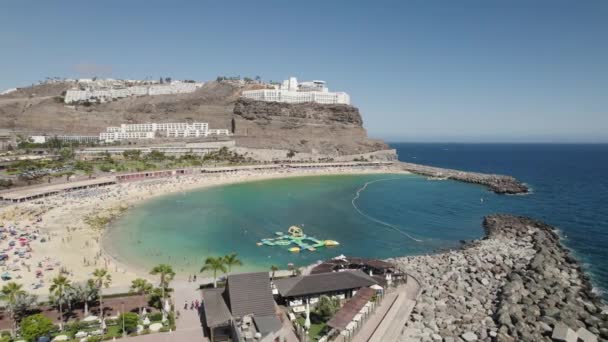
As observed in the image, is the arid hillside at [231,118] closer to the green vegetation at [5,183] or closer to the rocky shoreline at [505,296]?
the green vegetation at [5,183]

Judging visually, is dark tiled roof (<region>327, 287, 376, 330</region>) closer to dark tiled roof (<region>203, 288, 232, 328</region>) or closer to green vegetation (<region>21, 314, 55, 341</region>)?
dark tiled roof (<region>203, 288, 232, 328</region>)

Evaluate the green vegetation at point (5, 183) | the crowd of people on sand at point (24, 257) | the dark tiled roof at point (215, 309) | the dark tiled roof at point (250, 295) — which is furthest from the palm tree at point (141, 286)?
the green vegetation at point (5, 183)


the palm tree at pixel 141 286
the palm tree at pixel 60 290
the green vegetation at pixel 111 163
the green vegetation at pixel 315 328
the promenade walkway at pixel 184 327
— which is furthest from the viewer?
the green vegetation at pixel 111 163

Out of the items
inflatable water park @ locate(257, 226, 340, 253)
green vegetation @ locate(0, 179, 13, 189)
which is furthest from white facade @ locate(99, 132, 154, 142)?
inflatable water park @ locate(257, 226, 340, 253)

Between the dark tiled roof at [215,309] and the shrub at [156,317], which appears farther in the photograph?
the shrub at [156,317]

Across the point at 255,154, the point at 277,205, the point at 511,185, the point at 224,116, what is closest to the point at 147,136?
the point at 224,116

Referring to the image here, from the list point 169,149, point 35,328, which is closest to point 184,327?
point 35,328

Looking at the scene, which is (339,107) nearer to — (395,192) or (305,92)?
(305,92)
